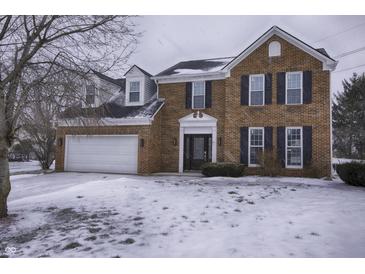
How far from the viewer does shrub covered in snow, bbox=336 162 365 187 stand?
23.4ft

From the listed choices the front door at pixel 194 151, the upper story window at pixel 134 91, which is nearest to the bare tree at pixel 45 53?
the front door at pixel 194 151

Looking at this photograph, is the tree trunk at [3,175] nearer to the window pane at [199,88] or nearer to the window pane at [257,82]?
the window pane at [199,88]

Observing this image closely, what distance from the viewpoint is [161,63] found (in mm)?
6520

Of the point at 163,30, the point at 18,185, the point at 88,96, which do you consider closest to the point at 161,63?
the point at 163,30

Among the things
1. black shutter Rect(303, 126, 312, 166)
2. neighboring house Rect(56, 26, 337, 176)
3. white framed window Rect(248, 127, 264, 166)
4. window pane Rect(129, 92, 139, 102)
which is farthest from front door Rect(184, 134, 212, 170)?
black shutter Rect(303, 126, 312, 166)

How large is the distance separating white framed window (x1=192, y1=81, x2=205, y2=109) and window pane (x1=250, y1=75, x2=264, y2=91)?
201 centimetres

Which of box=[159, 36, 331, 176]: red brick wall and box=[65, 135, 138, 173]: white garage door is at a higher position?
box=[159, 36, 331, 176]: red brick wall

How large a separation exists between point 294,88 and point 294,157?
95.5 inches

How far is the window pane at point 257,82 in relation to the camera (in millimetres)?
10359

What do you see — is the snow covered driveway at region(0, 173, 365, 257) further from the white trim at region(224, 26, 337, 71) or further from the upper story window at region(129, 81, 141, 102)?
the upper story window at region(129, 81, 141, 102)

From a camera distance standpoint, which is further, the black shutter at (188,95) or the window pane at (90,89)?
the black shutter at (188,95)

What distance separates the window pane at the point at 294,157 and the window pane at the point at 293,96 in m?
1.69
